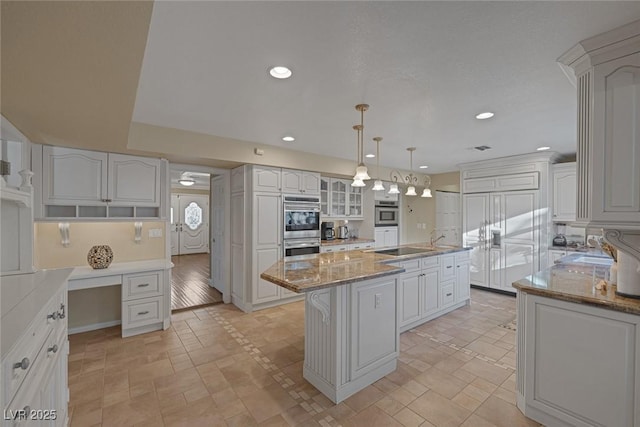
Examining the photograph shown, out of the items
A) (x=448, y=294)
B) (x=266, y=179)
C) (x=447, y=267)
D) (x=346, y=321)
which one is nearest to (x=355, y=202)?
(x=266, y=179)

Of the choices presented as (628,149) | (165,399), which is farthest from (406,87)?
(165,399)

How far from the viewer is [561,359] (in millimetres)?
1800

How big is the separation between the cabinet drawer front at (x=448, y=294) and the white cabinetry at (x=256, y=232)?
238 cm

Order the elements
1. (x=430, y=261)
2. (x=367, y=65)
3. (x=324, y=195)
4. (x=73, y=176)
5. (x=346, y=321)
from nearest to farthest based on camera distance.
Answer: (x=367, y=65)
(x=346, y=321)
(x=73, y=176)
(x=430, y=261)
(x=324, y=195)

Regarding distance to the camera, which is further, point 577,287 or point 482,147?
point 482,147

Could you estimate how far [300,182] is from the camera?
457cm

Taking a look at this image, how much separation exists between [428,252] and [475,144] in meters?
1.82

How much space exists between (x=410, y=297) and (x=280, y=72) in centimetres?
284

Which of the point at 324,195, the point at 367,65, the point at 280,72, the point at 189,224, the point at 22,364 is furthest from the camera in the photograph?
the point at 189,224

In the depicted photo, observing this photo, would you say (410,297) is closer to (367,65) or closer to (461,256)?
(461,256)

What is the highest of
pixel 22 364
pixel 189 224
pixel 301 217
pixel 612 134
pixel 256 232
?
pixel 612 134

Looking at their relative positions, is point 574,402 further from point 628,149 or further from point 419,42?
point 419,42

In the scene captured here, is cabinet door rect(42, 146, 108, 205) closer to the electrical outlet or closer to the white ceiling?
the electrical outlet

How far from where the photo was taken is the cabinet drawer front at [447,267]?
3.81 metres
